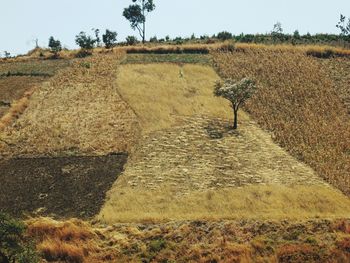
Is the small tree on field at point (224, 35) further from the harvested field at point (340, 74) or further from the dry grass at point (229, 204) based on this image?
the dry grass at point (229, 204)

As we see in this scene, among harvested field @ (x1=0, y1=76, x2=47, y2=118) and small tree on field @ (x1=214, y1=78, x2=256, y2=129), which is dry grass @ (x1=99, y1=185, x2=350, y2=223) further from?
harvested field @ (x1=0, y1=76, x2=47, y2=118)

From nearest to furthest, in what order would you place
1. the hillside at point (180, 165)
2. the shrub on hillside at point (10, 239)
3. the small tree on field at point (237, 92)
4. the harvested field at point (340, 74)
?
the shrub on hillside at point (10, 239), the hillside at point (180, 165), the small tree on field at point (237, 92), the harvested field at point (340, 74)

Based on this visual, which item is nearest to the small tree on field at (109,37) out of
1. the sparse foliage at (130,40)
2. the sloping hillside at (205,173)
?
the sparse foliage at (130,40)

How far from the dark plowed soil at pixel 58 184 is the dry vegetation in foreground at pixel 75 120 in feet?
5.38

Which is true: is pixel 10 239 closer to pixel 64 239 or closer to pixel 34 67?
pixel 64 239

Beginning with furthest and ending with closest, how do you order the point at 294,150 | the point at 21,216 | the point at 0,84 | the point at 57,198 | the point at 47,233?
the point at 0,84 < the point at 294,150 < the point at 57,198 < the point at 21,216 < the point at 47,233

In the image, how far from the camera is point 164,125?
41000 millimetres

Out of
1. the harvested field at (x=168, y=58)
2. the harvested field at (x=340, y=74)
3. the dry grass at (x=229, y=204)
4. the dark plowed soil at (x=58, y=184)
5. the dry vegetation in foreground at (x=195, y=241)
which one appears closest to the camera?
the dry vegetation in foreground at (x=195, y=241)

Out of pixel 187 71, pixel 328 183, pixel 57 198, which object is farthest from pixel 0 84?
pixel 328 183

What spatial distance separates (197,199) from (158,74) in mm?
24981

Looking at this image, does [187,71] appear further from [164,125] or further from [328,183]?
[328,183]

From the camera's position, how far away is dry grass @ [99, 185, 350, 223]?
94.0 ft

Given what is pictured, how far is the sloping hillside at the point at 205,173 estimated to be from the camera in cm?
2941

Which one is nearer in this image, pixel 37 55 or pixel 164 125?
pixel 164 125
